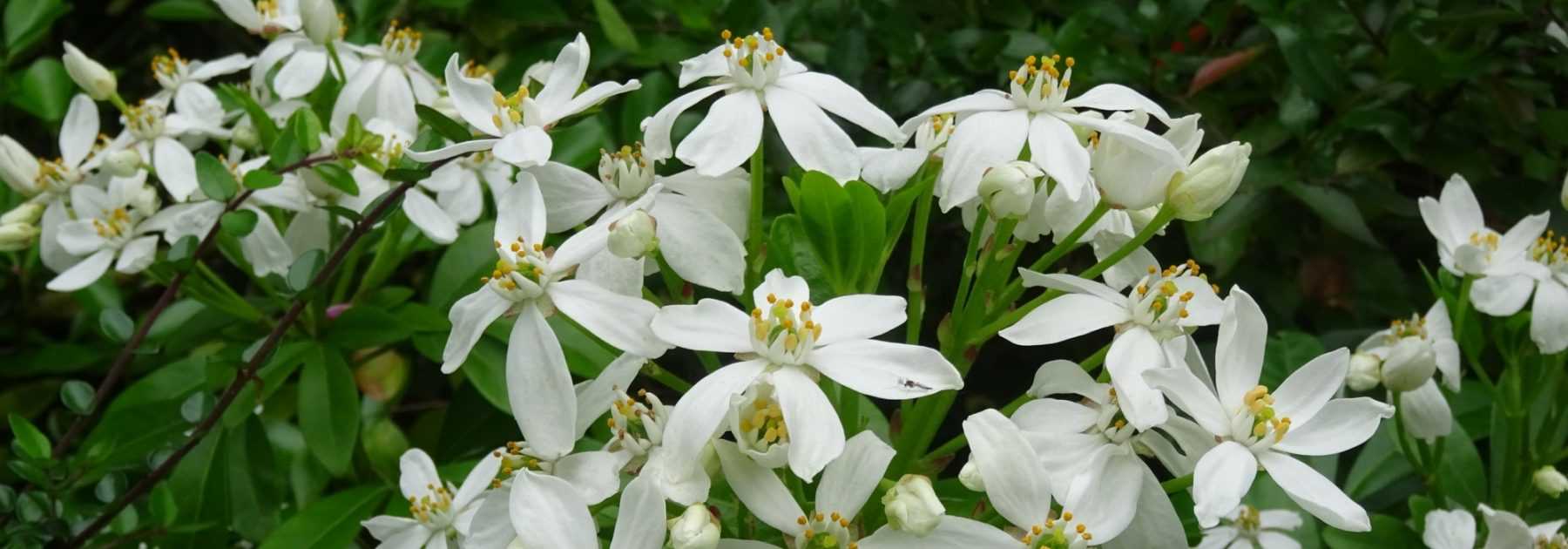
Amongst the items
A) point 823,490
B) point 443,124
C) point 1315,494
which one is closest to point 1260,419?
point 1315,494

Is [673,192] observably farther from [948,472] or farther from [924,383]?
[948,472]

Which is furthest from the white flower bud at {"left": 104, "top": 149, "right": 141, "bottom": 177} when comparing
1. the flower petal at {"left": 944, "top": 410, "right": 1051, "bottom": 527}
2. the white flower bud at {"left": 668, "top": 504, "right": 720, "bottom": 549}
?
the flower petal at {"left": 944, "top": 410, "right": 1051, "bottom": 527}

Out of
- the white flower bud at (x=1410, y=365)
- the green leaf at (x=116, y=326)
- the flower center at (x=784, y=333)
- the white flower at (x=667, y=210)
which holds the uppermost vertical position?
the white flower at (x=667, y=210)

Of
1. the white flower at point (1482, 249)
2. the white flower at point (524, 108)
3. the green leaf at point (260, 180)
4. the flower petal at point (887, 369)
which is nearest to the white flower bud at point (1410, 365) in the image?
the white flower at point (1482, 249)

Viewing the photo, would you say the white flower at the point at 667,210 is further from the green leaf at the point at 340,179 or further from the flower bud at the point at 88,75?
the flower bud at the point at 88,75

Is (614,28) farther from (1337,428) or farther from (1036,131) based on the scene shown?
(1337,428)

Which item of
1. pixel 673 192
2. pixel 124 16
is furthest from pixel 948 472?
pixel 124 16
